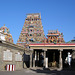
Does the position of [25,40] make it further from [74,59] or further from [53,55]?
[74,59]

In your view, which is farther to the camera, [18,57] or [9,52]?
[18,57]

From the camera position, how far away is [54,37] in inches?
1697

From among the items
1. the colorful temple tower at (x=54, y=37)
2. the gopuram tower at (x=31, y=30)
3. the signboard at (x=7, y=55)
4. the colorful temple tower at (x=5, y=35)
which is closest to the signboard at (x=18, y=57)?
the signboard at (x=7, y=55)

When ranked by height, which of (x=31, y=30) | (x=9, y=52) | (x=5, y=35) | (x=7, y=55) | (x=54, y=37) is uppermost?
(x=31, y=30)

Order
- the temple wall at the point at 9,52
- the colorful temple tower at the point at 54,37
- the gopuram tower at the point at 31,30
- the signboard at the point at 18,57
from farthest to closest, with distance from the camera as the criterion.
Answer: the gopuram tower at the point at 31,30, the colorful temple tower at the point at 54,37, the signboard at the point at 18,57, the temple wall at the point at 9,52

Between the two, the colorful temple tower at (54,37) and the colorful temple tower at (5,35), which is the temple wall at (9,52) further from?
the colorful temple tower at (5,35)

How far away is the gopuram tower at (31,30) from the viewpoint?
79.7 metres

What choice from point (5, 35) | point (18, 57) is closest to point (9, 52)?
point (18, 57)

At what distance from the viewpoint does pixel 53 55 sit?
52.0 meters

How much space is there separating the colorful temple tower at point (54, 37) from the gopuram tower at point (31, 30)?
33879 millimetres

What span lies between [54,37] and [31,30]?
3990 centimetres

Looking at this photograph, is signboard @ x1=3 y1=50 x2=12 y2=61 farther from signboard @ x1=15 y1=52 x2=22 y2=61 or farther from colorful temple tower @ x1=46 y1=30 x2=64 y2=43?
colorful temple tower @ x1=46 y1=30 x2=64 y2=43

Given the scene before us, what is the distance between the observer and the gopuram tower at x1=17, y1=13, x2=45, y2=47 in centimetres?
7970

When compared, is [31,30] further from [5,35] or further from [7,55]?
[7,55]
